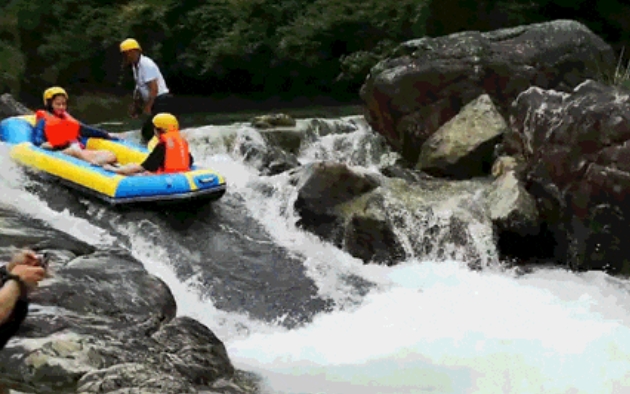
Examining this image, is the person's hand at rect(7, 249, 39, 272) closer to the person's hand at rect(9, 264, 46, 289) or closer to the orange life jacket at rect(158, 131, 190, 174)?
the person's hand at rect(9, 264, 46, 289)

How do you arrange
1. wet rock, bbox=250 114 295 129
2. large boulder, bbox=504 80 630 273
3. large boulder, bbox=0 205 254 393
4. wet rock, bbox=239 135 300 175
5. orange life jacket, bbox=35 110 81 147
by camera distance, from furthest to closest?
wet rock, bbox=250 114 295 129, wet rock, bbox=239 135 300 175, orange life jacket, bbox=35 110 81 147, large boulder, bbox=504 80 630 273, large boulder, bbox=0 205 254 393

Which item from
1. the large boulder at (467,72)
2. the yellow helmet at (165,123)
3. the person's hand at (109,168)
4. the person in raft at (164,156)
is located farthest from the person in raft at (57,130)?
the large boulder at (467,72)

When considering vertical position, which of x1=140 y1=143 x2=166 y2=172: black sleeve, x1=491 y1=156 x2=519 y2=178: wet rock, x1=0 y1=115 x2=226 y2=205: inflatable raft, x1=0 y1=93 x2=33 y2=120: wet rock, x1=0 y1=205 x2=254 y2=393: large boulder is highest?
x1=0 y1=205 x2=254 y2=393: large boulder

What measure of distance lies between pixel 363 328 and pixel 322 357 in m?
0.70

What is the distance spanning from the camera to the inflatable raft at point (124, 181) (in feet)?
28.6

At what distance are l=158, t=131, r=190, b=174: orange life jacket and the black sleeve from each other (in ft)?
0.13

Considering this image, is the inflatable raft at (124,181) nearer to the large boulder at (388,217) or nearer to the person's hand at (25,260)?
the large boulder at (388,217)

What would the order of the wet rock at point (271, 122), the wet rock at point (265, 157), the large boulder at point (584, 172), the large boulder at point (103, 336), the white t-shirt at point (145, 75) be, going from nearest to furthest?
1. the large boulder at point (103, 336)
2. the large boulder at point (584, 172)
3. the white t-shirt at point (145, 75)
4. the wet rock at point (265, 157)
5. the wet rock at point (271, 122)

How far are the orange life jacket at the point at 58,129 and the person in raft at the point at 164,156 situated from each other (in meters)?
1.12

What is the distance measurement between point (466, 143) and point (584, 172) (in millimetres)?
1779

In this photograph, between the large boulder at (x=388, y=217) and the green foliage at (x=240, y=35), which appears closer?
the large boulder at (x=388, y=217)

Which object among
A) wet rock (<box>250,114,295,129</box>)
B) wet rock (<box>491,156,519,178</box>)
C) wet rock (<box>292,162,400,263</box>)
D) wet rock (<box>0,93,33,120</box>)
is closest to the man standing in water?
wet rock (<box>250,114,295,129</box>)

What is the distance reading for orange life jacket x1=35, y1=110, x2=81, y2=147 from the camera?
10.0 meters

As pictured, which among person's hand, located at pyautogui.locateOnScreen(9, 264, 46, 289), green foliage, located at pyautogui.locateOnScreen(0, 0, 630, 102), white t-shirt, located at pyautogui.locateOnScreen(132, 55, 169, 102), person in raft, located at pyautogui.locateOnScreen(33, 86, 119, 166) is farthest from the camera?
green foliage, located at pyautogui.locateOnScreen(0, 0, 630, 102)
